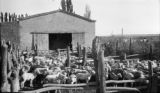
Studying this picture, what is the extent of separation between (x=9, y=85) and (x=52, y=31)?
71.1 ft

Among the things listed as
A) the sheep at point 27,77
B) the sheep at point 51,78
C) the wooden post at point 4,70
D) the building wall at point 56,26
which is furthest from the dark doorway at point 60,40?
the wooden post at point 4,70

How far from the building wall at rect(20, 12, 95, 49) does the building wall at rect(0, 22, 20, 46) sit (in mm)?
732

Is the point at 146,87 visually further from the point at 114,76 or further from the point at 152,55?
the point at 152,55

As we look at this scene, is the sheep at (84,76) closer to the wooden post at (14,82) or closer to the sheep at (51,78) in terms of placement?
the sheep at (51,78)

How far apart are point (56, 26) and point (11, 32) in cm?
566

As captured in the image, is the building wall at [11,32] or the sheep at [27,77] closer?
the sheep at [27,77]

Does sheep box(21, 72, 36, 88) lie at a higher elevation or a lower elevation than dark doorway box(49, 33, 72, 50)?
lower

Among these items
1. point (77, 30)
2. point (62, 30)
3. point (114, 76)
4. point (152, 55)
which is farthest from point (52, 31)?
point (114, 76)

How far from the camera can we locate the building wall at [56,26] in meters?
28.4

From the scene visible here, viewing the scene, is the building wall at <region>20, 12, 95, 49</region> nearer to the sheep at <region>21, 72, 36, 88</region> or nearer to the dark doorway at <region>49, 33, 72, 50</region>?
the dark doorway at <region>49, 33, 72, 50</region>

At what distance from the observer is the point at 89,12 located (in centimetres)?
6212

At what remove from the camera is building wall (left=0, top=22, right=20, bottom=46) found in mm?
28703

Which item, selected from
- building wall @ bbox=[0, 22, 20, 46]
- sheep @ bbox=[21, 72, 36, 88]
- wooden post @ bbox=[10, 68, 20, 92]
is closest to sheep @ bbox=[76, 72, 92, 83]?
sheep @ bbox=[21, 72, 36, 88]

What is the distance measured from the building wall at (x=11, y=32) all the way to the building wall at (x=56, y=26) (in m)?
0.73
